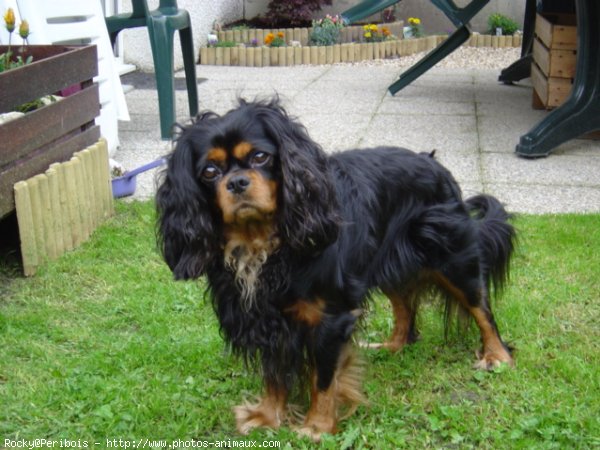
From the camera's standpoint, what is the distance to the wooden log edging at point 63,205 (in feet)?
13.5

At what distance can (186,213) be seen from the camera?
99.8 inches

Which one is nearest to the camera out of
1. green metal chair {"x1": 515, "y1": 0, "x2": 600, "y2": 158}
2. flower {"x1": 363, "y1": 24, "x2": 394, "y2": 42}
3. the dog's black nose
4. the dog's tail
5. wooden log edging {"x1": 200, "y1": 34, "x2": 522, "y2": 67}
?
the dog's black nose

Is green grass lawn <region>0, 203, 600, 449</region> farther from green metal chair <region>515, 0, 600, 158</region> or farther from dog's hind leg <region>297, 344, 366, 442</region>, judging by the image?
green metal chair <region>515, 0, 600, 158</region>

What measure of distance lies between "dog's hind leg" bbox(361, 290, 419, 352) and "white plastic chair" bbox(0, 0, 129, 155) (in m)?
3.25

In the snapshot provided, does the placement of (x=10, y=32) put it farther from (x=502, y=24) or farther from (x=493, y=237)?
(x=502, y=24)

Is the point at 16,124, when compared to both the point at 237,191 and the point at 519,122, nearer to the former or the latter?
the point at 237,191

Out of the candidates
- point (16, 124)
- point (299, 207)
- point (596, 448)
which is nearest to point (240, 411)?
point (299, 207)

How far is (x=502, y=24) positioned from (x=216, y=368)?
10.0m

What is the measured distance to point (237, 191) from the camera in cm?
241

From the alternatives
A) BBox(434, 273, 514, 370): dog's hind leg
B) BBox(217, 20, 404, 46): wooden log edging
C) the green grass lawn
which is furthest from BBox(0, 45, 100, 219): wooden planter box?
BBox(217, 20, 404, 46): wooden log edging

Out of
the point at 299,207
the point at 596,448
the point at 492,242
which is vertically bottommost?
the point at 596,448

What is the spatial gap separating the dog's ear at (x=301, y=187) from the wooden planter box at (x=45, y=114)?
1.92 metres

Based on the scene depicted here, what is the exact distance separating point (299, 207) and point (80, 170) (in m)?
2.40

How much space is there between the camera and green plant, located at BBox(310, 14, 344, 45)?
11172mm
